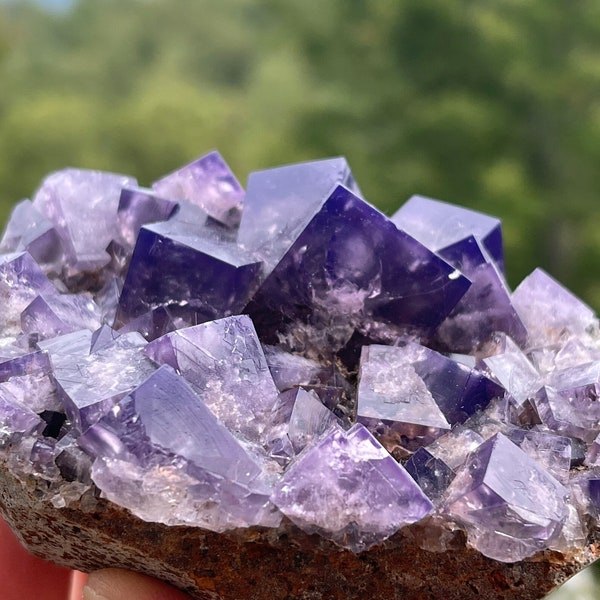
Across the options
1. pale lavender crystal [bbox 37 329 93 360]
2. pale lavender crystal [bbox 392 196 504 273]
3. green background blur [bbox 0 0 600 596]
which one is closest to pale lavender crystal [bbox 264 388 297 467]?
→ pale lavender crystal [bbox 37 329 93 360]

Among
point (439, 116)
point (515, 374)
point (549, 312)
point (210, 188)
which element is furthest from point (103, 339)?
point (439, 116)

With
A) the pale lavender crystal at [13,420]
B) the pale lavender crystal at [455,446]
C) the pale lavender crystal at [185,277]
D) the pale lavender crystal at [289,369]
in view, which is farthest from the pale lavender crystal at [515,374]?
the pale lavender crystal at [13,420]

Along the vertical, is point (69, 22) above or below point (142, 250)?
below

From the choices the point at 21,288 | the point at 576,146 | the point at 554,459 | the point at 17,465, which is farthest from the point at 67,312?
the point at 576,146

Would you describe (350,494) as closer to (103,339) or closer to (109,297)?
(103,339)

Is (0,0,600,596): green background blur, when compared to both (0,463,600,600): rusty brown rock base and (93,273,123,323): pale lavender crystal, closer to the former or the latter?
(93,273,123,323): pale lavender crystal

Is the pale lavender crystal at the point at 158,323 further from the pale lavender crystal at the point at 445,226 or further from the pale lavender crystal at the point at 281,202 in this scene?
the pale lavender crystal at the point at 445,226

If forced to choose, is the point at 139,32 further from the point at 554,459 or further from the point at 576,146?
the point at 554,459

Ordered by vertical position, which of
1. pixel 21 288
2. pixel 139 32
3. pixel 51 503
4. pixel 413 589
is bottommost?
pixel 139 32
